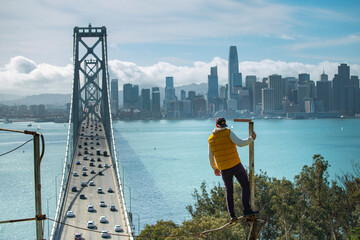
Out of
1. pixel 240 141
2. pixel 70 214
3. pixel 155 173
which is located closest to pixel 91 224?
pixel 70 214

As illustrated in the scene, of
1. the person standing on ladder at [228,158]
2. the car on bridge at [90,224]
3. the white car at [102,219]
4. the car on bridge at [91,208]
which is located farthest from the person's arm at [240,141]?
the car on bridge at [91,208]

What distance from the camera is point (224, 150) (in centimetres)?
473

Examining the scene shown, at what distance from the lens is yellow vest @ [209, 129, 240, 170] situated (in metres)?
4.71

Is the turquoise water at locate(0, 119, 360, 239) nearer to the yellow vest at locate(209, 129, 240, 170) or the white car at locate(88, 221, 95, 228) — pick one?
the white car at locate(88, 221, 95, 228)

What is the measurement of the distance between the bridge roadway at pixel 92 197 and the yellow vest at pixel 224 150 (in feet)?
16.9

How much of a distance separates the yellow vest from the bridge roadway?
5.15 meters

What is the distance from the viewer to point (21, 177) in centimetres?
4409

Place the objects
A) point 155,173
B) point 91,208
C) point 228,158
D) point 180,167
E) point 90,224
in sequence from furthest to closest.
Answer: point 180,167 → point 155,173 → point 91,208 → point 90,224 → point 228,158

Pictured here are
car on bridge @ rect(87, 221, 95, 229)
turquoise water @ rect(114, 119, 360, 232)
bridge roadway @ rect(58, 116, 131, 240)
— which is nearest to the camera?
bridge roadway @ rect(58, 116, 131, 240)

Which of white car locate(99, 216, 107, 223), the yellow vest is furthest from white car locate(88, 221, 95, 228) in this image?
the yellow vest

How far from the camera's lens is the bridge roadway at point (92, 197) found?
19.0 meters

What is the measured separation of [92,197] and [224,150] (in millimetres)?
21992

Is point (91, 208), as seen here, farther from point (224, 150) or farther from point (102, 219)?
point (224, 150)

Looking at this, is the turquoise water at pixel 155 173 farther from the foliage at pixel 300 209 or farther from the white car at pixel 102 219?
Result: the foliage at pixel 300 209
